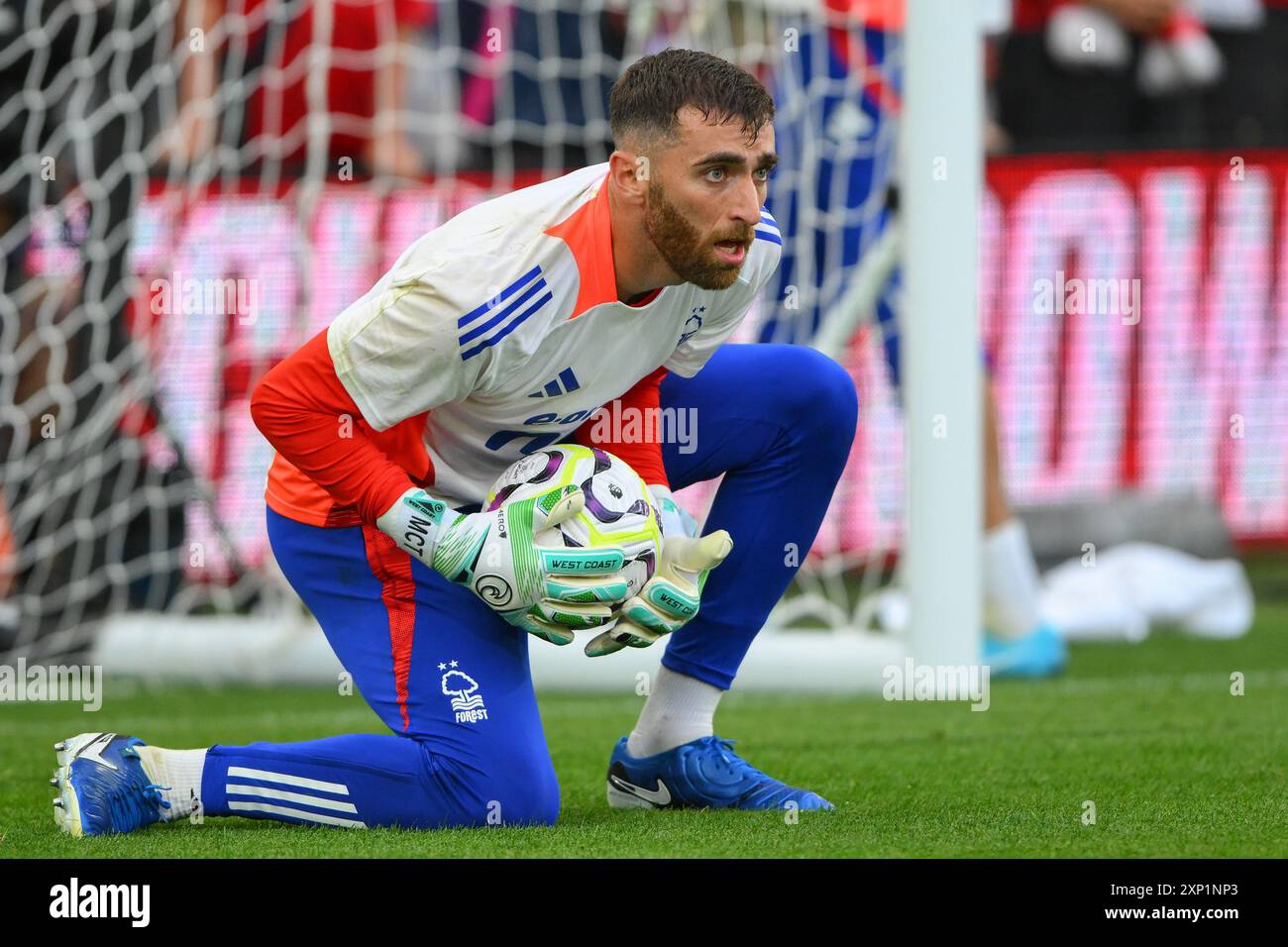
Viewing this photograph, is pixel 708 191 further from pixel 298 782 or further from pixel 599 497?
pixel 298 782

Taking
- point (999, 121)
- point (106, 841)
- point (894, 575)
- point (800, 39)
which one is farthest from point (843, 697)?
point (999, 121)

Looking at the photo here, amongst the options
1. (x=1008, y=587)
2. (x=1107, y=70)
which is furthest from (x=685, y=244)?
(x=1107, y=70)

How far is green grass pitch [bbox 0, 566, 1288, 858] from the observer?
315 centimetres

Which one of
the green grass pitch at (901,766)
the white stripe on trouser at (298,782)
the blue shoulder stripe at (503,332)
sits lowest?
the green grass pitch at (901,766)

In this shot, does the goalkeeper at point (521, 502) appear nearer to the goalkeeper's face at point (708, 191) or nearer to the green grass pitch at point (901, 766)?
the goalkeeper's face at point (708, 191)

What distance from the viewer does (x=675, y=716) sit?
381 cm

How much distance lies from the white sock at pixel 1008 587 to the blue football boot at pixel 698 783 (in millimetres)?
2386

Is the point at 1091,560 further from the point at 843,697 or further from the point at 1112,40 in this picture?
the point at 1112,40

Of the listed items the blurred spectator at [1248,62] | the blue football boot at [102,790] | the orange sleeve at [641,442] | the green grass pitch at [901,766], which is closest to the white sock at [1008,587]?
the green grass pitch at [901,766]

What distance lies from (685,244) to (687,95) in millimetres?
256

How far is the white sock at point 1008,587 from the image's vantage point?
6.01m

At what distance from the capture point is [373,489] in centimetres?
335

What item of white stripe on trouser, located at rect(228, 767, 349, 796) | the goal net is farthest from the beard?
the goal net

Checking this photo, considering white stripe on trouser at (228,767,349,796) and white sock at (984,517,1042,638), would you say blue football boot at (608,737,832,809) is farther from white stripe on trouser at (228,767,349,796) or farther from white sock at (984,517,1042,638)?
white sock at (984,517,1042,638)
